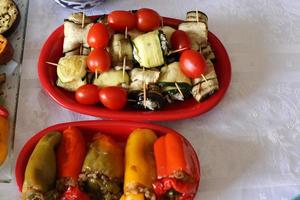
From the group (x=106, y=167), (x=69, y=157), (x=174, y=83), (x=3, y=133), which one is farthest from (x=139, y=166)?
(x=3, y=133)

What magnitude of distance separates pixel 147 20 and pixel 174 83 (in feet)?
0.75

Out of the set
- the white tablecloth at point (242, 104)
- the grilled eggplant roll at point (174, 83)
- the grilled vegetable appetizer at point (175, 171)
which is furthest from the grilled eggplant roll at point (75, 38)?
the grilled vegetable appetizer at point (175, 171)

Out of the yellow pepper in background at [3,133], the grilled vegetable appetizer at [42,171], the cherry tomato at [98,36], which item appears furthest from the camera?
the cherry tomato at [98,36]

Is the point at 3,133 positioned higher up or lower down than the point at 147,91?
lower down

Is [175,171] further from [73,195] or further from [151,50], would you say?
[151,50]

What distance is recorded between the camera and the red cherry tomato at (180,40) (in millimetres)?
1341

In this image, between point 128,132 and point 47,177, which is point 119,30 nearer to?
point 128,132

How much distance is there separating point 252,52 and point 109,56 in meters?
0.51

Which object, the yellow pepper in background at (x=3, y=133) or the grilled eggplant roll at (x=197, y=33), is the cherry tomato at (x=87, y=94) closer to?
the yellow pepper in background at (x=3, y=133)

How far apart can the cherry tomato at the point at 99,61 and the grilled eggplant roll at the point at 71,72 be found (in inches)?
1.2

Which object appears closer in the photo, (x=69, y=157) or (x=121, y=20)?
(x=69, y=157)

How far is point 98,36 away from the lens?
1.32m

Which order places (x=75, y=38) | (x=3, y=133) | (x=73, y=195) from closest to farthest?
(x=73, y=195) < (x=3, y=133) < (x=75, y=38)

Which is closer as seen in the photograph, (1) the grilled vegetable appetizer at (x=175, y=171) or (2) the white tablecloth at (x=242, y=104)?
(1) the grilled vegetable appetizer at (x=175, y=171)
